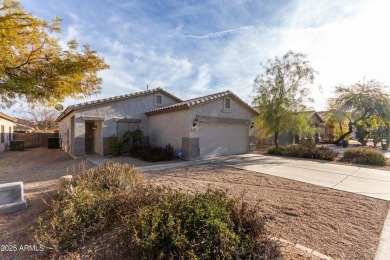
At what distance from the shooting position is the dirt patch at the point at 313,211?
3122 millimetres

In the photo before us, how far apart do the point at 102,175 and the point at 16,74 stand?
4745 millimetres

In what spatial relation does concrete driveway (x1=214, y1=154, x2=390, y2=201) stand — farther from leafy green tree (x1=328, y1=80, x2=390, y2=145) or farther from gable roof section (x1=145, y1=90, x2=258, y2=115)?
leafy green tree (x1=328, y1=80, x2=390, y2=145)

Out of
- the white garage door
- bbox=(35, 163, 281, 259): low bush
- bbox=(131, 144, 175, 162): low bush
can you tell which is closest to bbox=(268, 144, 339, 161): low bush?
the white garage door

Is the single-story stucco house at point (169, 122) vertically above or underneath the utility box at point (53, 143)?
above

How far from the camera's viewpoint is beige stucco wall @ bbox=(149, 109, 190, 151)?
1158 cm

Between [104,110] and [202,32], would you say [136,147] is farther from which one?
[202,32]

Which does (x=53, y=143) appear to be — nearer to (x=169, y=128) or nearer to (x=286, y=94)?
(x=169, y=128)

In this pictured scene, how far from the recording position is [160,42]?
10438 millimetres

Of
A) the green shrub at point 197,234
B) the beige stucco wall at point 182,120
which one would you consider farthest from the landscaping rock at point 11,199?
the beige stucco wall at point 182,120

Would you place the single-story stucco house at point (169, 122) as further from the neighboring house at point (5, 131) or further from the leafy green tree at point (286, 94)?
the neighboring house at point (5, 131)

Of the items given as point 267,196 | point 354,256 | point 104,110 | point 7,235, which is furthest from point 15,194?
point 104,110

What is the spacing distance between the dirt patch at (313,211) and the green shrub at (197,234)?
0.58 metres

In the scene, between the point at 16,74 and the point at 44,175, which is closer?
the point at 16,74

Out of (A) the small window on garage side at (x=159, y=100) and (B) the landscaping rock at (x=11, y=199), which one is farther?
(A) the small window on garage side at (x=159, y=100)
